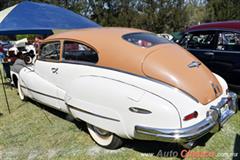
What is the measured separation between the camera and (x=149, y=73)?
343 cm

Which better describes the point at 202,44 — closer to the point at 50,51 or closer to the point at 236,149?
the point at 236,149

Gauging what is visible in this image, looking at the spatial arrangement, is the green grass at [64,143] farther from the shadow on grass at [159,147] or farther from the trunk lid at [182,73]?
the trunk lid at [182,73]

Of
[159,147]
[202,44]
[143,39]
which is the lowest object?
[159,147]

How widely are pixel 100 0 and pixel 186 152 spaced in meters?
33.4

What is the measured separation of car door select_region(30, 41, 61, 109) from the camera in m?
4.55

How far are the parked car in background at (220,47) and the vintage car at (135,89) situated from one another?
1.15 m

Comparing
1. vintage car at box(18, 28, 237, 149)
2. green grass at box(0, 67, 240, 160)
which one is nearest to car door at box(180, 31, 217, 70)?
green grass at box(0, 67, 240, 160)

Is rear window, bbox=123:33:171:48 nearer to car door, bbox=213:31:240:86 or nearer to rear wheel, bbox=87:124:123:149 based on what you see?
rear wheel, bbox=87:124:123:149

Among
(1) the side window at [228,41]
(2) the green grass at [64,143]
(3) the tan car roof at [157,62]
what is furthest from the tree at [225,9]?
(3) the tan car roof at [157,62]

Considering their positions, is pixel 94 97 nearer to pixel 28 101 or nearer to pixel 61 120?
pixel 61 120

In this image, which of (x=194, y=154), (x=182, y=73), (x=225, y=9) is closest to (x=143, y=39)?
(x=182, y=73)

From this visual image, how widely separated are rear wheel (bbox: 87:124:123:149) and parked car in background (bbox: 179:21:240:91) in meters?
2.70

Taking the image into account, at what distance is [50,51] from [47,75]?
1.62ft

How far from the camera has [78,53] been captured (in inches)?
166
